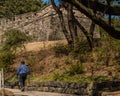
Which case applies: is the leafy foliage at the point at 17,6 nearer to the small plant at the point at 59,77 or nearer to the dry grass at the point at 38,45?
the dry grass at the point at 38,45

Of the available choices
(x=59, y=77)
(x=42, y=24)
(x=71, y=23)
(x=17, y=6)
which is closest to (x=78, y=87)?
(x=59, y=77)

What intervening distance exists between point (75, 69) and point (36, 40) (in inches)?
510

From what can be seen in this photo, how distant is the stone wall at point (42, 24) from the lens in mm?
35844

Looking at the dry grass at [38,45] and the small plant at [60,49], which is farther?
the dry grass at [38,45]

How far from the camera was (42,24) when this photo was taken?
121 ft

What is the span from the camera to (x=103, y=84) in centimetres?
1983

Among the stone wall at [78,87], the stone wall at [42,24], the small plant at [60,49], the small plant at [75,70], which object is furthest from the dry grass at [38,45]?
the stone wall at [78,87]

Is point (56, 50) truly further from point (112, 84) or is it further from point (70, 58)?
point (112, 84)

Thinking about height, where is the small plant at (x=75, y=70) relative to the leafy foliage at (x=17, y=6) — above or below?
below

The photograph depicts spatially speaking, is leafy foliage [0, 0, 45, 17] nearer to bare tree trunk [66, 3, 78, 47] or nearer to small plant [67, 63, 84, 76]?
bare tree trunk [66, 3, 78, 47]

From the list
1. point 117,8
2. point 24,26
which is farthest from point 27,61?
point 117,8

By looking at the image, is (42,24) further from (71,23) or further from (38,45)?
(71,23)

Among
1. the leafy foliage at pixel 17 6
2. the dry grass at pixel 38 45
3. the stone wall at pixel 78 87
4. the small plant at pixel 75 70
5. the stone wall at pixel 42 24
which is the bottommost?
the stone wall at pixel 78 87

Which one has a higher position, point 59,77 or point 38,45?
point 38,45
